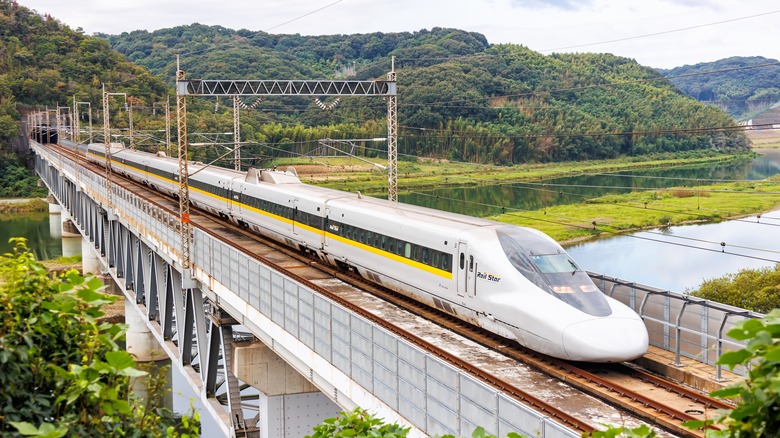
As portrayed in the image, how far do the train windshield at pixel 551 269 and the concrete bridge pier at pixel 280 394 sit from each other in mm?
8563

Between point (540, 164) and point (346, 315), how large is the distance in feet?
258

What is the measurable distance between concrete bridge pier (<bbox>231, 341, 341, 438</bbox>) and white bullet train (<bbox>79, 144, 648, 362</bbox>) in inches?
151

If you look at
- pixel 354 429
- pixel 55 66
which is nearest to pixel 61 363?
pixel 354 429

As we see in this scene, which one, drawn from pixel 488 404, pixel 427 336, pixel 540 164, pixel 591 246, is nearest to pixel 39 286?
pixel 488 404

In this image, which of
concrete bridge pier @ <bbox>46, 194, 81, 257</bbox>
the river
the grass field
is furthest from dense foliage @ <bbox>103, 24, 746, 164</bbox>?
concrete bridge pier @ <bbox>46, 194, 81, 257</bbox>

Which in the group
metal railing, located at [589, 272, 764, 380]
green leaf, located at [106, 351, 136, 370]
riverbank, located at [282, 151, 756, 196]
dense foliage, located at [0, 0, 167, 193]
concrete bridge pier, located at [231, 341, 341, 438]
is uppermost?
dense foliage, located at [0, 0, 167, 193]

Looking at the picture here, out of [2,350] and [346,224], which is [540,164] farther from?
[2,350]

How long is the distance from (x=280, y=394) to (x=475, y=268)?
8336 millimetres

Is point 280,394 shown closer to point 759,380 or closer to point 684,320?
point 684,320

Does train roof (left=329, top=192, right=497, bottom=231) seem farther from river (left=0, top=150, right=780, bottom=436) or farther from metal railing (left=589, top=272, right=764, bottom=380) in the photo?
river (left=0, top=150, right=780, bottom=436)

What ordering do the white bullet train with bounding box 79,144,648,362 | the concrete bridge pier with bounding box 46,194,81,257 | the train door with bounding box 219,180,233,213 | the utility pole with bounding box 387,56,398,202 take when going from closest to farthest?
1. the white bullet train with bounding box 79,144,648,362
2. the utility pole with bounding box 387,56,398,202
3. the train door with bounding box 219,180,233,213
4. the concrete bridge pier with bounding box 46,194,81,257

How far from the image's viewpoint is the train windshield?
1823 cm

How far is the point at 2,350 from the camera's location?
6.38 m

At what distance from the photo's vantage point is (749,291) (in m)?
46.5
